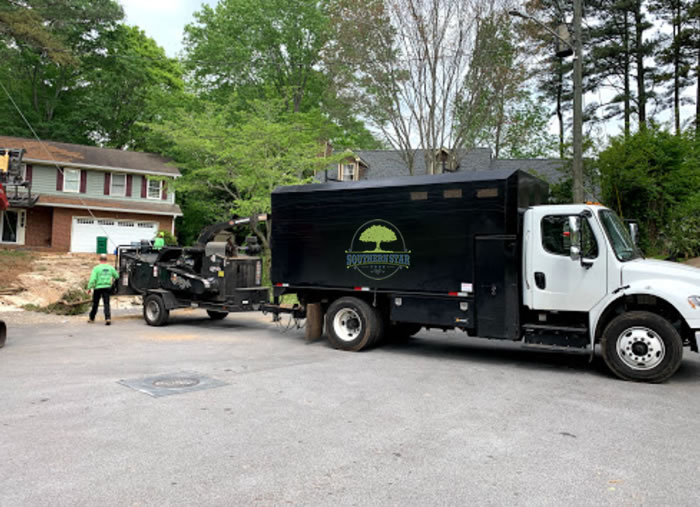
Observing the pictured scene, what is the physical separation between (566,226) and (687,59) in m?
28.6

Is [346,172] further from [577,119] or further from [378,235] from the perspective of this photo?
[378,235]

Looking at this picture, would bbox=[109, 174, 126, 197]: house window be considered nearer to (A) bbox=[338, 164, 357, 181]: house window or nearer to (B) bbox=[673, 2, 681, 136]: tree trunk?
(A) bbox=[338, 164, 357, 181]: house window

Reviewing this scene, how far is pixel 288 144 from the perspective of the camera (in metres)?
22.4

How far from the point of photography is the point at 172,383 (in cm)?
719

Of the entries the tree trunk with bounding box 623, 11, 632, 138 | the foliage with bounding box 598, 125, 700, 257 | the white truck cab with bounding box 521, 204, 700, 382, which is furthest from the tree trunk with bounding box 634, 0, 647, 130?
the white truck cab with bounding box 521, 204, 700, 382

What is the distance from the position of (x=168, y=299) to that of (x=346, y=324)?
5429 mm

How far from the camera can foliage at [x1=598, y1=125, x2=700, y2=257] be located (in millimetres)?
18844

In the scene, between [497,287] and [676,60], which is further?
[676,60]

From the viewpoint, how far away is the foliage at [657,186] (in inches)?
742

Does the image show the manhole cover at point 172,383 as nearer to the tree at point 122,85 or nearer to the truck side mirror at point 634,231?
the truck side mirror at point 634,231

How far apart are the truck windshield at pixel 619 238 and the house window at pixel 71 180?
32.2m

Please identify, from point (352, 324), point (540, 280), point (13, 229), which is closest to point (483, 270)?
point (540, 280)

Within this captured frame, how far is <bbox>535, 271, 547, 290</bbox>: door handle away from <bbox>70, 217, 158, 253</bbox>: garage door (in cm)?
2769

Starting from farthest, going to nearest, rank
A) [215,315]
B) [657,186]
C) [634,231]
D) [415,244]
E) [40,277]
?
[40,277] → [657,186] → [215,315] → [415,244] → [634,231]
